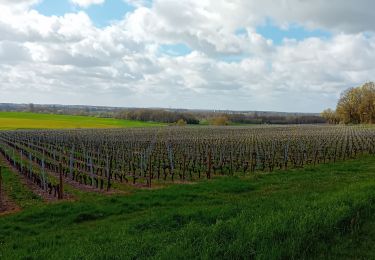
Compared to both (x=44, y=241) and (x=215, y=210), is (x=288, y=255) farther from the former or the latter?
(x=44, y=241)

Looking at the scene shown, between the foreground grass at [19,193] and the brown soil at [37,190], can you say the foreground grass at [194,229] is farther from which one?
the brown soil at [37,190]

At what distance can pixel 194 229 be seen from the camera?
774 cm

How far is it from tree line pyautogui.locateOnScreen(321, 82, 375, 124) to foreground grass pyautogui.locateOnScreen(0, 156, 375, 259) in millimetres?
97728

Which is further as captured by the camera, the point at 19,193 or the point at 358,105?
the point at 358,105

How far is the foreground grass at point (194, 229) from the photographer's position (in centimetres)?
653

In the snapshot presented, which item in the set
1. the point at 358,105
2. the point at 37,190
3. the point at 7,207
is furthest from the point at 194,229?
the point at 358,105

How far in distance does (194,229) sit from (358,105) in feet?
349

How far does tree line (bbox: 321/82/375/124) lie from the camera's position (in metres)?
102

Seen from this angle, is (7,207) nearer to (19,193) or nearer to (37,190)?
(19,193)

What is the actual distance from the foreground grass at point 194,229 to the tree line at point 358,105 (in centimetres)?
9773

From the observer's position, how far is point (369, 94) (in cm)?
10012

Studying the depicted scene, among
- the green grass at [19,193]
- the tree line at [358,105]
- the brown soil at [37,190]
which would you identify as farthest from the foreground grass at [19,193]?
the tree line at [358,105]

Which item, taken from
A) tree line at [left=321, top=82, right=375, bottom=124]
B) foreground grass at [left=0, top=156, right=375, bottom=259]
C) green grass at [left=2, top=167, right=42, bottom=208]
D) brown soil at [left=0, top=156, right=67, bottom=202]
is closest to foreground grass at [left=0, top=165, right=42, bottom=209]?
green grass at [left=2, top=167, right=42, bottom=208]

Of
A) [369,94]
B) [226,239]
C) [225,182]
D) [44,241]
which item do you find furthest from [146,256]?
[369,94]
